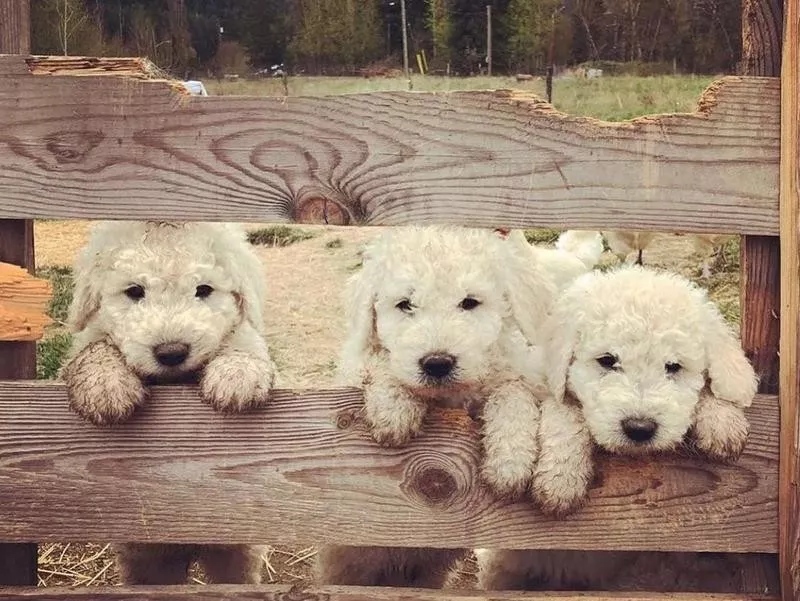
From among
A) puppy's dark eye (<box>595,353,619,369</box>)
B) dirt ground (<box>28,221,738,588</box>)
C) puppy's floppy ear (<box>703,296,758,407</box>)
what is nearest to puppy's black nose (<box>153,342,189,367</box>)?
puppy's dark eye (<box>595,353,619,369</box>)

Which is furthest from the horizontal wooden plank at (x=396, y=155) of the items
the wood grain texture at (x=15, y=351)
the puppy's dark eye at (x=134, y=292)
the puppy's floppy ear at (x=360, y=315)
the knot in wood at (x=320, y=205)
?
the puppy's floppy ear at (x=360, y=315)

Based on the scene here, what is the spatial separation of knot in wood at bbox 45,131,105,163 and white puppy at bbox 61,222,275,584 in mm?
498

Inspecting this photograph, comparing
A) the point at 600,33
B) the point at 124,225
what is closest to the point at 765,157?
the point at 124,225

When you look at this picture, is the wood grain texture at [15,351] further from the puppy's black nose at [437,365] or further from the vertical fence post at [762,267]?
the vertical fence post at [762,267]

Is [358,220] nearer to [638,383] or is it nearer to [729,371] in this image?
[638,383]

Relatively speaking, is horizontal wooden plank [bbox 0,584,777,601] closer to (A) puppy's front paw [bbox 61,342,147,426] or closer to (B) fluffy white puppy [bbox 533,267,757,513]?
(B) fluffy white puppy [bbox 533,267,757,513]

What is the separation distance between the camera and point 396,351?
2.88 metres

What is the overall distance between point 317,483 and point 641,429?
3.17 ft

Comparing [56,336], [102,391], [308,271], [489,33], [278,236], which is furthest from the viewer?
[278,236]

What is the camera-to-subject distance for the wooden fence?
258cm

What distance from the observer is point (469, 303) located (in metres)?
3.12

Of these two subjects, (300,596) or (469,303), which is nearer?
(300,596)

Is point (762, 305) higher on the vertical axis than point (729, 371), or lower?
higher

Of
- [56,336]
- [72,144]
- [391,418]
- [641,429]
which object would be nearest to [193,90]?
[72,144]
